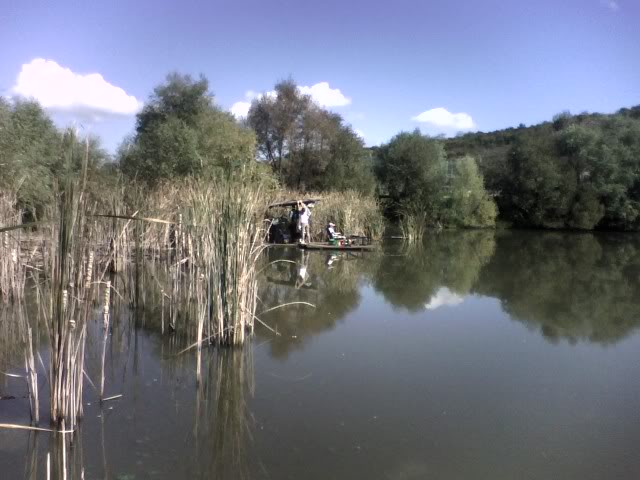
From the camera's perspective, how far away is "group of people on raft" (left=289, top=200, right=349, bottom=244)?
54.6 feet

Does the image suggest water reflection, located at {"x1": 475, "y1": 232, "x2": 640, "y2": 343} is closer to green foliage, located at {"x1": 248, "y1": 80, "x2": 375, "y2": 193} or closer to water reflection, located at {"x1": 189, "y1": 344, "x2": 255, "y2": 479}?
water reflection, located at {"x1": 189, "y1": 344, "x2": 255, "y2": 479}

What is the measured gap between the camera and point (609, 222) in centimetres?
3297

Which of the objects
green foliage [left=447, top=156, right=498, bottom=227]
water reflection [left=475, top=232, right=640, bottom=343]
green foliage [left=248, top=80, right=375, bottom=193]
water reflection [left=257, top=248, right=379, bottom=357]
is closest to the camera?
water reflection [left=257, top=248, right=379, bottom=357]

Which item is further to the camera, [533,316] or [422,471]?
[533,316]

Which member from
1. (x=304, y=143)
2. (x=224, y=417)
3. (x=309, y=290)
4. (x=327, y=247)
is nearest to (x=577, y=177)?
(x=304, y=143)

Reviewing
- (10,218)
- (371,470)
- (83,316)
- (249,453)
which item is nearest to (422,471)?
(371,470)

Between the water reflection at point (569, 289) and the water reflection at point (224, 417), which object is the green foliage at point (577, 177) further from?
the water reflection at point (224, 417)

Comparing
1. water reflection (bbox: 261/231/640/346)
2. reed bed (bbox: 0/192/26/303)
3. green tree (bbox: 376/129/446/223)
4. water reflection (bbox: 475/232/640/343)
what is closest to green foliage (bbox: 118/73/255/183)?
water reflection (bbox: 261/231/640/346)

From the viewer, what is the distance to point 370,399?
489 cm

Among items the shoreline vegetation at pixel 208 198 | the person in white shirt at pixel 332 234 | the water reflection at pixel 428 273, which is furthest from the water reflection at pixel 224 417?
the person in white shirt at pixel 332 234

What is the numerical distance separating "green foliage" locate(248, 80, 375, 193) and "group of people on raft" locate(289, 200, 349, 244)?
12.1 metres

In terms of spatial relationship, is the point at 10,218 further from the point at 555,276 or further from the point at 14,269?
the point at 555,276

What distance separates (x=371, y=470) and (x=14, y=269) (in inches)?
221

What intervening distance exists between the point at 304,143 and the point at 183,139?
47.6ft
